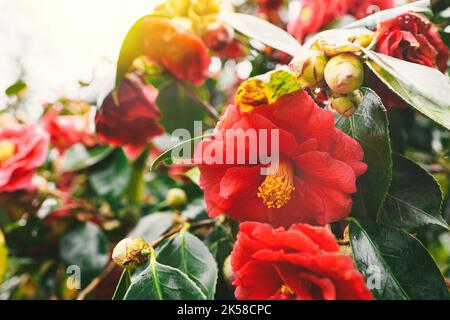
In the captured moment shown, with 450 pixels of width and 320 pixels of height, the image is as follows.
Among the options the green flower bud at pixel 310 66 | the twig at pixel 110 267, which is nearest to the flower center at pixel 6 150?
the twig at pixel 110 267

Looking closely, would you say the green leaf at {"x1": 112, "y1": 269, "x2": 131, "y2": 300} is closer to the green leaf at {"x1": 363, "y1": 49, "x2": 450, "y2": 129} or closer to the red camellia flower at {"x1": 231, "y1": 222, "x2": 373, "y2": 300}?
the red camellia flower at {"x1": 231, "y1": 222, "x2": 373, "y2": 300}

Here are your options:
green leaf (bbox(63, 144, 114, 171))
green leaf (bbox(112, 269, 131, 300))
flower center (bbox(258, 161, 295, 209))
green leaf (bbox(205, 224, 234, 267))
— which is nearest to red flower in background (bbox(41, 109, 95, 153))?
green leaf (bbox(63, 144, 114, 171))

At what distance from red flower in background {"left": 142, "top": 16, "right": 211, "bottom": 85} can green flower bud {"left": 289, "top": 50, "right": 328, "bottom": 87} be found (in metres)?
0.39

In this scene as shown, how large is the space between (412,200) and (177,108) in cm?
59

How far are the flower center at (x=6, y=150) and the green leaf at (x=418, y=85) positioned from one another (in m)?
0.86

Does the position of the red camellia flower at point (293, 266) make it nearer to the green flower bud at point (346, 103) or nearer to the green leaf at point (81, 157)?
the green flower bud at point (346, 103)

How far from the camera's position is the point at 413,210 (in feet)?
1.72

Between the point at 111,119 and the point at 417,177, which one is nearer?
the point at 417,177

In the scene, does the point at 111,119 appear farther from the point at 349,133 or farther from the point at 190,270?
the point at 349,133

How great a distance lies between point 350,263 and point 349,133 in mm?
193

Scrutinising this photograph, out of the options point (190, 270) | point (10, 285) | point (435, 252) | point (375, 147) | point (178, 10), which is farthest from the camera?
point (435, 252)

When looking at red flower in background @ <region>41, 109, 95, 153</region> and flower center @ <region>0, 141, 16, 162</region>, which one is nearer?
flower center @ <region>0, 141, 16, 162</region>

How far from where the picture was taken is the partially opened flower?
0.48 m
